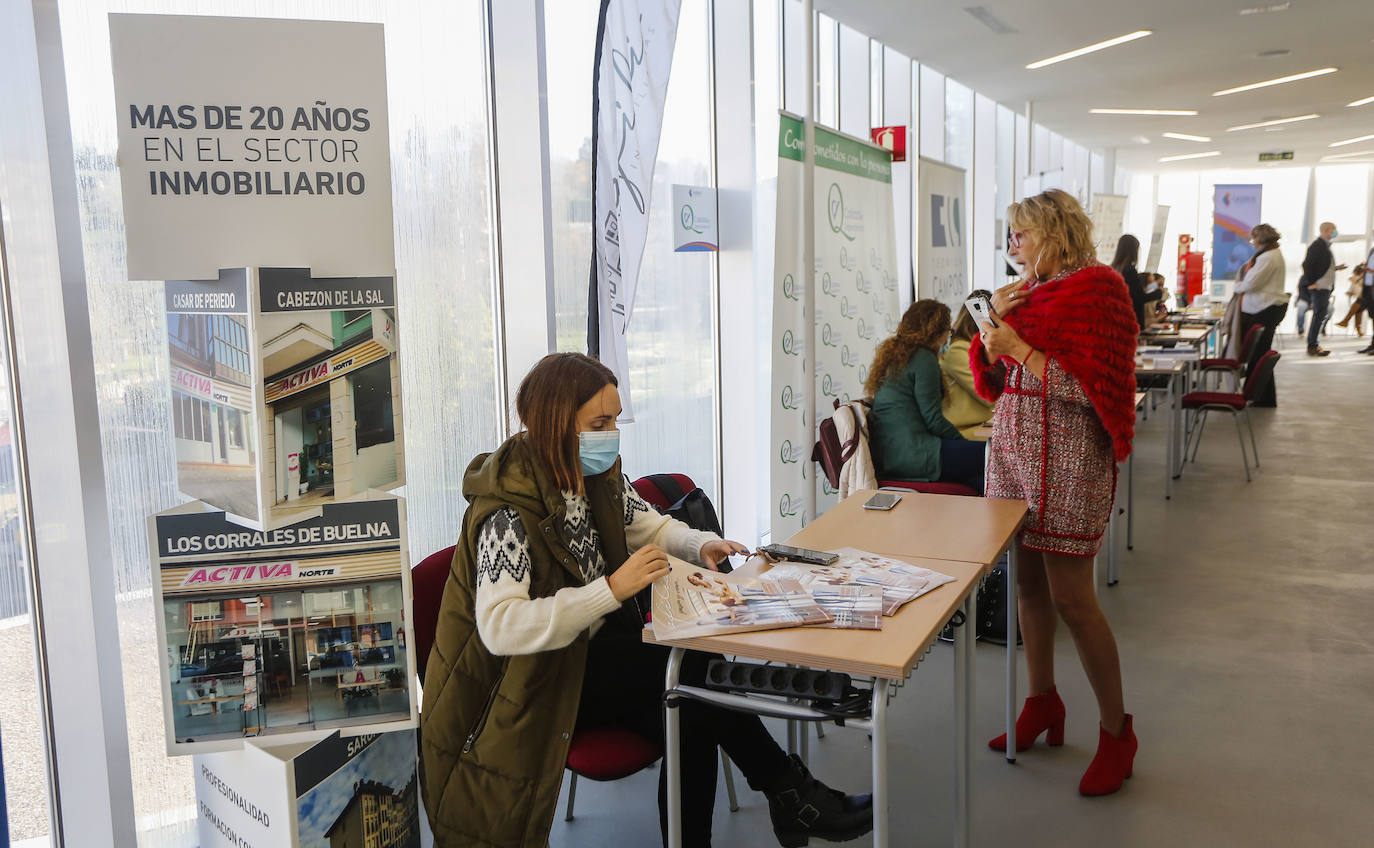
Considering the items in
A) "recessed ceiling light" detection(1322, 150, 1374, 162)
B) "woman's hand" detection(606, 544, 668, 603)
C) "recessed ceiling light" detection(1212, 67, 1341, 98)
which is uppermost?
"recessed ceiling light" detection(1322, 150, 1374, 162)

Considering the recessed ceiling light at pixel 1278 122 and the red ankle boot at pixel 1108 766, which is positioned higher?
the recessed ceiling light at pixel 1278 122

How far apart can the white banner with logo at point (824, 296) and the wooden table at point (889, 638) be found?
1614mm

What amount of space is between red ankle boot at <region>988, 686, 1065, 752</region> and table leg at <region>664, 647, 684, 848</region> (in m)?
1.44

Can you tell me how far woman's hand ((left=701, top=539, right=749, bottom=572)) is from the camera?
2475 millimetres

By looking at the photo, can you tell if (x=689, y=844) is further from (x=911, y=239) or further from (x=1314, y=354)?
(x=1314, y=354)

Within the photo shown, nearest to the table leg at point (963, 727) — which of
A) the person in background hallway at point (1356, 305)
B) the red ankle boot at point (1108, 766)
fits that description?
the red ankle boot at point (1108, 766)

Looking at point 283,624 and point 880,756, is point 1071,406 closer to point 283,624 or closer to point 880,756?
point 880,756

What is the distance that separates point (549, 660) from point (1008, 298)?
1.67 m

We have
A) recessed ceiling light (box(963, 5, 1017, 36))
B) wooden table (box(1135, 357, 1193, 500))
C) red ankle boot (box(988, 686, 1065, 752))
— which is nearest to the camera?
red ankle boot (box(988, 686, 1065, 752))

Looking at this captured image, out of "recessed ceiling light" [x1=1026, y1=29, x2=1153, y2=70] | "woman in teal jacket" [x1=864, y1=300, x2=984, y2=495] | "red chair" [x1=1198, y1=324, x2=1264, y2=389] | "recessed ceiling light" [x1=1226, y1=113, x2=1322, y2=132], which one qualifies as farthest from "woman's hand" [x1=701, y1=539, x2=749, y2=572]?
"recessed ceiling light" [x1=1226, y1=113, x2=1322, y2=132]

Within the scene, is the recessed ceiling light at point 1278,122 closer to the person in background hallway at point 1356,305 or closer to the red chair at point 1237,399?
the person in background hallway at point 1356,305

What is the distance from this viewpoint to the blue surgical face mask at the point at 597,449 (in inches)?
86.9

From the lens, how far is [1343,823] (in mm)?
2707

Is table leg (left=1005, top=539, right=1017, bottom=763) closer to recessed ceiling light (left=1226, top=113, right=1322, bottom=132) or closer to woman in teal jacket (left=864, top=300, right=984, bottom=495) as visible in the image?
woman in teal jacket (left=864, top=300, right=984, bottom=495)
